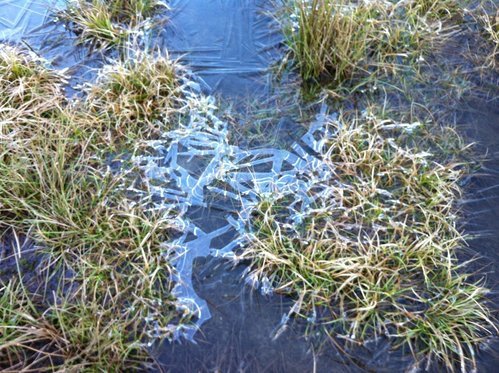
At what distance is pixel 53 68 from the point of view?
340cm

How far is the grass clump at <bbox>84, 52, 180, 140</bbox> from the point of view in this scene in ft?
9.86

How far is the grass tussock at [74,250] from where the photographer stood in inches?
84.2

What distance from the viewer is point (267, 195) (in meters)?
2.69

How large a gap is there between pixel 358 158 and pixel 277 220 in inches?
25.2

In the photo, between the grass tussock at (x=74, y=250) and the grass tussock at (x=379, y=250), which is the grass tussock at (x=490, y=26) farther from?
the grass tussock at (x=74, y=250)

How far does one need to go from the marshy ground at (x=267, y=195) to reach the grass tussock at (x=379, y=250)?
0.01m

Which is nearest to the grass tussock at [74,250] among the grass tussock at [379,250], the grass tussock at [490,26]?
the grass tussock at [379,250]

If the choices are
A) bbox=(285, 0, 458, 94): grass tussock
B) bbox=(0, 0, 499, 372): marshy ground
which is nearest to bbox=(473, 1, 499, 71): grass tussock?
bbox=(0, 0, 499, 372): marshy ground

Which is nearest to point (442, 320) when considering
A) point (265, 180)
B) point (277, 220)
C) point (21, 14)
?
point (277, 220)

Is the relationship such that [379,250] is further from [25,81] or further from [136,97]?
[25,81]

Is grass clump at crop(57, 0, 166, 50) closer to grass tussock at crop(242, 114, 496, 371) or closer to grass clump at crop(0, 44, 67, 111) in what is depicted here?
grass clump at crop(0, 44, 67, 111)

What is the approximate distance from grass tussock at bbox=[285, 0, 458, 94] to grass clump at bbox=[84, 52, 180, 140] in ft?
3.10

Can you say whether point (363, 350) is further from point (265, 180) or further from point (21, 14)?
point (21, 14)

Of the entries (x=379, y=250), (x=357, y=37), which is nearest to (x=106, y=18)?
(x=357, y=37)
